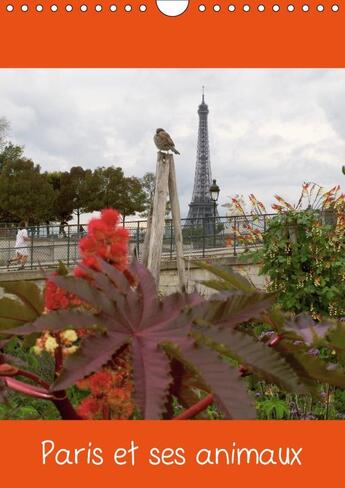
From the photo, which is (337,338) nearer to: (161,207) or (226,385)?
(226,385)

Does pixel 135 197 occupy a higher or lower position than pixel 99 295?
higher

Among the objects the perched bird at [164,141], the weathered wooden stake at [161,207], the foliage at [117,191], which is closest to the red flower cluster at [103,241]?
the weathered wooden stake at [161,207]

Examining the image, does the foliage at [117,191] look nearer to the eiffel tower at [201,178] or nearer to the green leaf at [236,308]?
the eiffel tower at [201,178]

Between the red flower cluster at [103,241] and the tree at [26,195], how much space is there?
37793 millimetres

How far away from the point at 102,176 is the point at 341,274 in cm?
3814

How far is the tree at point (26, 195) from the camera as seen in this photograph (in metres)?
37.6

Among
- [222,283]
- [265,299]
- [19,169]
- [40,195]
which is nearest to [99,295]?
[265,299]

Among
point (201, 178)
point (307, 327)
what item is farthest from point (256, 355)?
point (201, 178)

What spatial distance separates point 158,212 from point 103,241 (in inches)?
253

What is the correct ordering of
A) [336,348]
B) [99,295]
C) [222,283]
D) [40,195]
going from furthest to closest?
[40,195] → [222,283] → [336,348] → [99,295]

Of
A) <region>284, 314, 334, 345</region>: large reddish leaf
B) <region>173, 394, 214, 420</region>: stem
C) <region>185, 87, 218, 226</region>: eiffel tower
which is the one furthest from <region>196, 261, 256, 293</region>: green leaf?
<region>185, 87, 218, 226</region>: eiffel tower

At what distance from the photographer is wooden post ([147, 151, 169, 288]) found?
6.86 metres

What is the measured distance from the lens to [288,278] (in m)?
7.73
